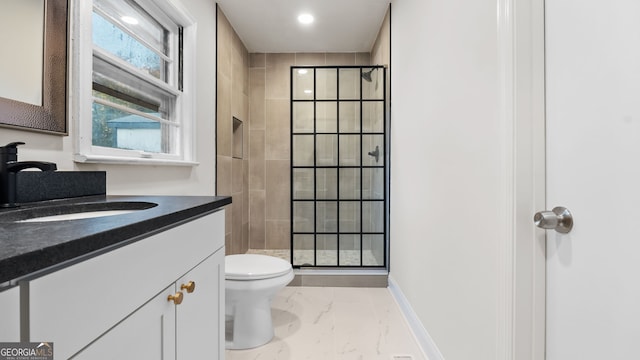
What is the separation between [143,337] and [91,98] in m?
1.09

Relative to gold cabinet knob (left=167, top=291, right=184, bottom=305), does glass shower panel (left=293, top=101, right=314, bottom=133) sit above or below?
above

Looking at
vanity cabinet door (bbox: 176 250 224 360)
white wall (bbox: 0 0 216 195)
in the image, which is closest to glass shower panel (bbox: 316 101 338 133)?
white wall (bbox: 0 0 216 195)

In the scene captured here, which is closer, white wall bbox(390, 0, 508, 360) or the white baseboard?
white wall bbox(390, 0, 508, 360)

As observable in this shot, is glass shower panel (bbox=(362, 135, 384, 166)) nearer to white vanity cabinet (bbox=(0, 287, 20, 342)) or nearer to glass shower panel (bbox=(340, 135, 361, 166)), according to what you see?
glass shower panel (bbox=(340, 135, 361, 166))

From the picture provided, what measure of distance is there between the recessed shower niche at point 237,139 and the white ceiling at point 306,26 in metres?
0.94

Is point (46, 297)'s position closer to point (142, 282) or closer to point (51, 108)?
point (142, 282)

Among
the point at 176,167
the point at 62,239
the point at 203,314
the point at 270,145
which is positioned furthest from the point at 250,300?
the point at 270,145

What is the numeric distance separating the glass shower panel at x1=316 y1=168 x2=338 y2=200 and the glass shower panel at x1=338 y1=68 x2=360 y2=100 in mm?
702

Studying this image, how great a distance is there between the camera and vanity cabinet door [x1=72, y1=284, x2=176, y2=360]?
520 millimetres

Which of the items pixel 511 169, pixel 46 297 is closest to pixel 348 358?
pixel 511 169

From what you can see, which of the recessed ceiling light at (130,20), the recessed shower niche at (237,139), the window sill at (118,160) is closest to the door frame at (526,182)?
the window sill at (118,160)

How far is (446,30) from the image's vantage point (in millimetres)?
1412

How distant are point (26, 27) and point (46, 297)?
1065 millimetres

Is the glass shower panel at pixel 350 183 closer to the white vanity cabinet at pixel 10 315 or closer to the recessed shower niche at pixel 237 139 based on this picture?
the recessed shower niche at pixel 237 139
